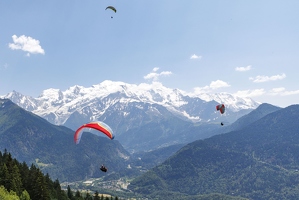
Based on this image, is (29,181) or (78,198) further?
(78,198)

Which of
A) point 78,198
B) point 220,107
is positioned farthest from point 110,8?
point 78,198

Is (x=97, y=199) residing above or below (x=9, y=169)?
below

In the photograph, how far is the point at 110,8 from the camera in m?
81.2

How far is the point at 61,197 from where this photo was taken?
130875 millimetres

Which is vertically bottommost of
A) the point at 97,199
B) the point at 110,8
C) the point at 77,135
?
the point at 97,199

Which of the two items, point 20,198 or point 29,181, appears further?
point 29,181

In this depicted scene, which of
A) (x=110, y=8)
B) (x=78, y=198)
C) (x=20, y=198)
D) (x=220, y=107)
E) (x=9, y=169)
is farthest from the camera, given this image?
(x=78, y=198)

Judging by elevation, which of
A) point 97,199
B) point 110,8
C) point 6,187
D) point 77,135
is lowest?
point 97,199

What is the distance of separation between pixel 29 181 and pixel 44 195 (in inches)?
549

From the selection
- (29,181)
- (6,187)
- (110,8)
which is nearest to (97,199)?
(29,181)

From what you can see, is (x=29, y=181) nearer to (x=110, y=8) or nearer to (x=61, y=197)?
(x=61, y=197)

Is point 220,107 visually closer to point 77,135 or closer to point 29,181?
point 77,135

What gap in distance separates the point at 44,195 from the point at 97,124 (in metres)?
36.0

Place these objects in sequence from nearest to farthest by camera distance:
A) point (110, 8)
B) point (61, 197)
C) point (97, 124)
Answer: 1. point (97, 124)
2. point (110, 8)
3. point (61, 197)
